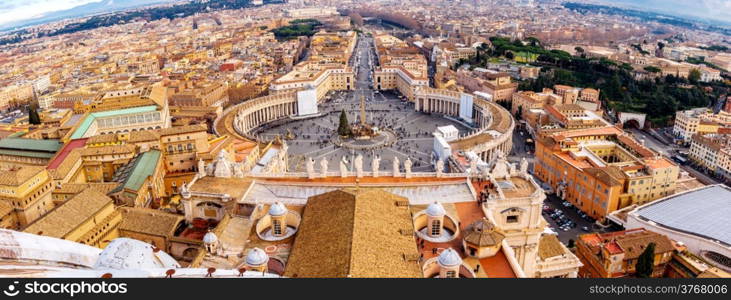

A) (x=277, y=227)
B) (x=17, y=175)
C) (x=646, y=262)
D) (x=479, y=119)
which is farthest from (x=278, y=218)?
(x=479, y=119)

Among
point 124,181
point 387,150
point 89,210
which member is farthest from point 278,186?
point 387,150

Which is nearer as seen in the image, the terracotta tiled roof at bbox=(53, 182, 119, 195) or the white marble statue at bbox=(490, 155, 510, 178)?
the white marble statue at bbox=(490, 155, 510, 178)

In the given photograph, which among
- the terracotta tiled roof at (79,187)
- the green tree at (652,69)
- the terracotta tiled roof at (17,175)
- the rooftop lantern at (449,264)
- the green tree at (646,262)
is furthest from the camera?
the green tree at (652,69)

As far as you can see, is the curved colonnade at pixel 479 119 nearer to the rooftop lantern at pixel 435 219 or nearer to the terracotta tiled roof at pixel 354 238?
the rooftop lantern at pixel 435 219

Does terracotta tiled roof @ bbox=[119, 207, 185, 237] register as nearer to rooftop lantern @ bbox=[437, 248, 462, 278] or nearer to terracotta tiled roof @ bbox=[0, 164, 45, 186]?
terracotta tiled roof @ bbox=[0, 164, 45, 186]

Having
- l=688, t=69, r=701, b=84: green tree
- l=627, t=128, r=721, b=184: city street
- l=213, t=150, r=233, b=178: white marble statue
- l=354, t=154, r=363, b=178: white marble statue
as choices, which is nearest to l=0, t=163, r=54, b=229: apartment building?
l=213, t=150, r=233, b=178: white marble statue

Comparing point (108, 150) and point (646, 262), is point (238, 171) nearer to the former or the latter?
point (108, 150)

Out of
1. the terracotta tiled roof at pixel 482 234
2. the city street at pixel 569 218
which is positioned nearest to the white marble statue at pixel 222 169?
the terracotta tiled roof at pixel 482 234

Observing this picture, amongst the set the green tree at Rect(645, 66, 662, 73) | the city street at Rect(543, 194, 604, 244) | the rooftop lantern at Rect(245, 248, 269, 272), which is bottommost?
the city street at Rect(543, 194, 604, 244)
